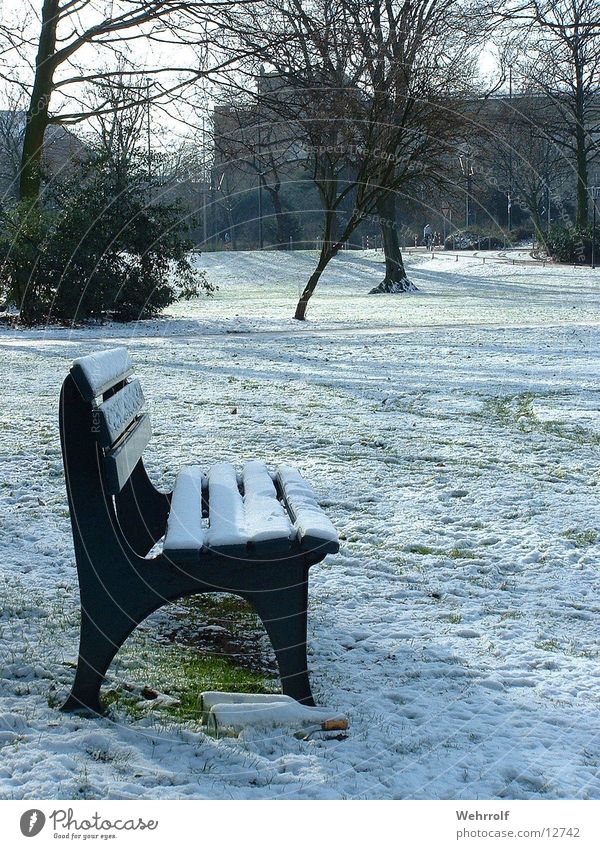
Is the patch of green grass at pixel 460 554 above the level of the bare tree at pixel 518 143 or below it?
below

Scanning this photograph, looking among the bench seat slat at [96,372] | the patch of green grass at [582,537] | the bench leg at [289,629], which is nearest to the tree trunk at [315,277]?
the patch of green grass at [582,537]

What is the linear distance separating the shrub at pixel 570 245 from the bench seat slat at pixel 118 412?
30.2 m

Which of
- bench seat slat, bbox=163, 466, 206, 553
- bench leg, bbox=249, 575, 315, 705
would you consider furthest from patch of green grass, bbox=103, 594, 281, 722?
bench seat slat, bbox=163, 466, 206, 553

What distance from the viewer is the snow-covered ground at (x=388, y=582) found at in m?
2.67

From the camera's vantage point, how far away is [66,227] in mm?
17719

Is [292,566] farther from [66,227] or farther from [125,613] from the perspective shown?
[66,227]

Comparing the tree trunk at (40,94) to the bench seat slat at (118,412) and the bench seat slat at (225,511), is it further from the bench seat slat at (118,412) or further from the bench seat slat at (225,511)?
the bench seat slat at (225,511)

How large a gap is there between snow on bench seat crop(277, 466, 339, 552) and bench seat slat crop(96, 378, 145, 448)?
1.98 feet

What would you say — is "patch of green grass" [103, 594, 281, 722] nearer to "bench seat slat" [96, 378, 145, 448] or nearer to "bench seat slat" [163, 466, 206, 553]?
"bench seat slat" [163, 466, 206, 553]

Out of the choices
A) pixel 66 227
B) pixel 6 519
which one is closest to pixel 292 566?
pixel 6 519

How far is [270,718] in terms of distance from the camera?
2906 mm

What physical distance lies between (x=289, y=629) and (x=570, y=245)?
3227 cm

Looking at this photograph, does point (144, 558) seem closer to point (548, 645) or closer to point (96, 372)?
point (96, 372)

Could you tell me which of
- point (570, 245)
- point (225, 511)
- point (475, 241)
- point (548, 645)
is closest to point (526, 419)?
point (548, 645)
